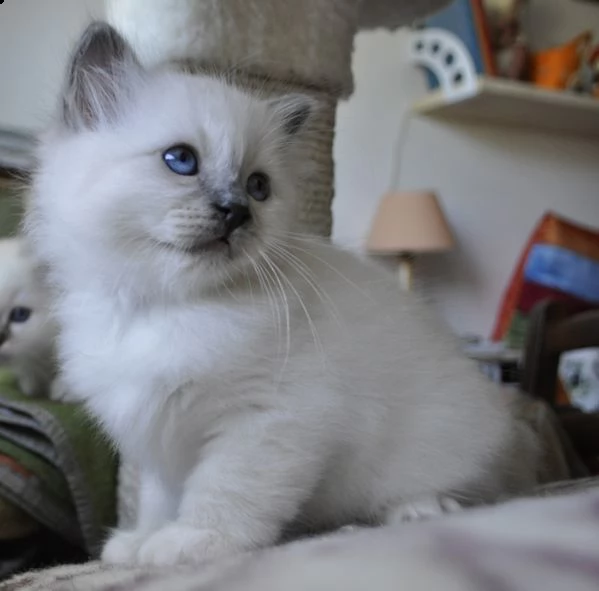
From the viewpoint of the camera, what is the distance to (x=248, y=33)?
1.11 metres

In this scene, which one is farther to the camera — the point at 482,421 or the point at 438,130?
the point at 438,130

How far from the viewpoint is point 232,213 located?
72cm

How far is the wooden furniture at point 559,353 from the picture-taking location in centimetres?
144

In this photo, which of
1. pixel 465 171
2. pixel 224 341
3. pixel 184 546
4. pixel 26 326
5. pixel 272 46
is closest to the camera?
pixel 184 546

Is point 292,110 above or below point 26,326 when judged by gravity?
above

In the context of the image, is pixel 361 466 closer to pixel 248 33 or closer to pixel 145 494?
pixel 145 494

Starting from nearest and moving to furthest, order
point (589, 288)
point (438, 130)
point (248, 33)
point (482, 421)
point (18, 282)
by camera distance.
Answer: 1. point (482, 421)
2. point (248, 33)
3. point (18, 282)
4. point (589, 288)
5. point (438, 130)

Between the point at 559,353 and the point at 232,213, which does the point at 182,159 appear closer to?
the point at 232,213

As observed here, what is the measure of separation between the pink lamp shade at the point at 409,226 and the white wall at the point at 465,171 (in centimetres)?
12

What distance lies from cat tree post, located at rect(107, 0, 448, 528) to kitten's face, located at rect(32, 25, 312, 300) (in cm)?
20

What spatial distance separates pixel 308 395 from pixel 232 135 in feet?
0.95

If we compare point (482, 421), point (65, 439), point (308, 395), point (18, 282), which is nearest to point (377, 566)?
point (308, 395)

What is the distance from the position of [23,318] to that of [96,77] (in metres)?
0.60

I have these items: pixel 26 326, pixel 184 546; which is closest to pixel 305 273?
pixel 184 546
